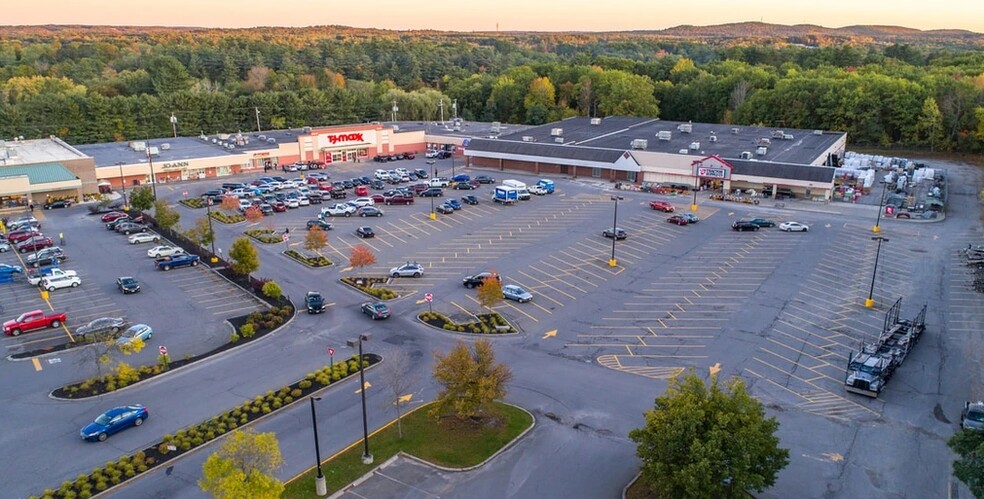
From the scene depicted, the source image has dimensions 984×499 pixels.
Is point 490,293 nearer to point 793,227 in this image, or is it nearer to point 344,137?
point 793,227

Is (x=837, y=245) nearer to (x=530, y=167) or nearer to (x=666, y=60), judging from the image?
(x=530, y=167)

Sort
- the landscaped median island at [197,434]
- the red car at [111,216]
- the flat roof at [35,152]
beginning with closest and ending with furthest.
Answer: the landscaped median island at [197,434], the red car at [111,216], the flat roof at [35,152]

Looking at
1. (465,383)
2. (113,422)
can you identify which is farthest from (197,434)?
(465,383)

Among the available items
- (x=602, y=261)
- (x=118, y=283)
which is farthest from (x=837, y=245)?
(x=118, y=283)

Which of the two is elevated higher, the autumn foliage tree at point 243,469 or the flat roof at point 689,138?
the flat roof at point 689,138

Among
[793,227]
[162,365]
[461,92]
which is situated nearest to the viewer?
[162,365]

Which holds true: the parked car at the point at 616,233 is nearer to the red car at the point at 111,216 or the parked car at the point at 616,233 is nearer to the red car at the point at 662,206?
the red car at the point at 662,206

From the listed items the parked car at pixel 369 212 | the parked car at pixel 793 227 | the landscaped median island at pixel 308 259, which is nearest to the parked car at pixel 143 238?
the landscaped median island at pixel 308 259
